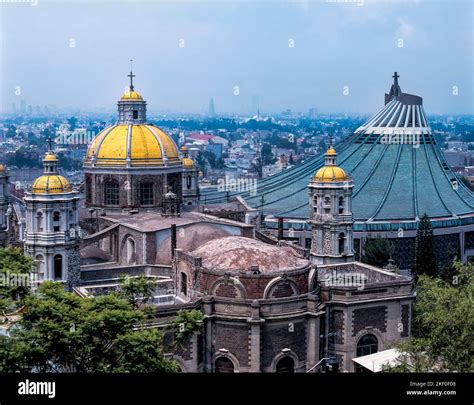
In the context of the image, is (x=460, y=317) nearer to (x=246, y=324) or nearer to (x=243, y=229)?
(x=246, y=324)

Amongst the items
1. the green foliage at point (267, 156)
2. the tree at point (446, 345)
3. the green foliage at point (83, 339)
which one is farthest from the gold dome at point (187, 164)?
the green foliage at point (267, 156)

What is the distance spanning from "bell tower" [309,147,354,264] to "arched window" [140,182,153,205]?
24.7 ft

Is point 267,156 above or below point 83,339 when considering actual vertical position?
above

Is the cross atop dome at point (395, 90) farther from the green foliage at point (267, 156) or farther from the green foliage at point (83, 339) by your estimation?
the green foliage at point (267, 156)

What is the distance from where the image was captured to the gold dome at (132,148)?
109ft

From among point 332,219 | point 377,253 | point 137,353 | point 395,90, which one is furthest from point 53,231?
point 395,90

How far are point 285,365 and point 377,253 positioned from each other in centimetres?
1831

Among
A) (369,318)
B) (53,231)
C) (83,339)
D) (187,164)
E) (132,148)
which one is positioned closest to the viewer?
(83,339)

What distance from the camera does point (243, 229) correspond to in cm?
3045

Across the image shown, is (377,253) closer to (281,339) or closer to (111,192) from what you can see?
(111,192)

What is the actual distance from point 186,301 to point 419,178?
32.1 meters

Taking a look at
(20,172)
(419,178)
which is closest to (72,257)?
(419,178)

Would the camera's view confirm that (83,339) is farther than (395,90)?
No

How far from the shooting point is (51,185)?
1032 inches
